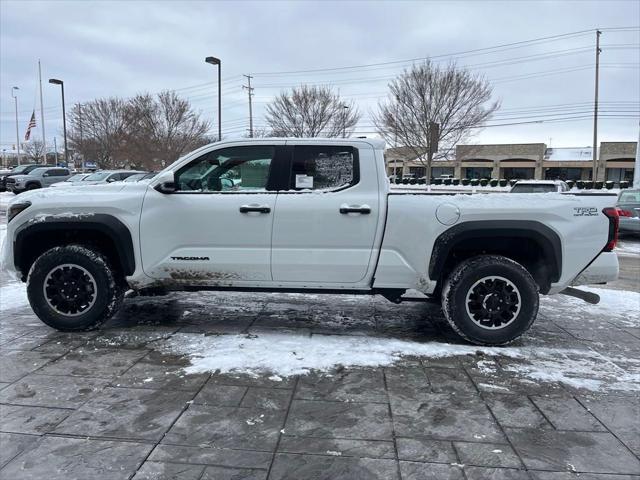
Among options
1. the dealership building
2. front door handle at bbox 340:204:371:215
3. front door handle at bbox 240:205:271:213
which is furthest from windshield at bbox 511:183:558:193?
the dealership building

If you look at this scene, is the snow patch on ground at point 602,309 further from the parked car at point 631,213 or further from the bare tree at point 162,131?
the bare tree at point 162,131

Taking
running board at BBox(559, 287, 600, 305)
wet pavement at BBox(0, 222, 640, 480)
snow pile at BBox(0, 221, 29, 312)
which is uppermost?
running board at BBox(559, 287, 600, 305)

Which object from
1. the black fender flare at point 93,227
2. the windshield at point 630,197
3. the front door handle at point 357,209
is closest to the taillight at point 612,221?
the front door handle at point 357,209

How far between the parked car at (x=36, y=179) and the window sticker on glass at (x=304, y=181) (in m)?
27.0

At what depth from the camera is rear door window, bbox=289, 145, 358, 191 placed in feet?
15.8

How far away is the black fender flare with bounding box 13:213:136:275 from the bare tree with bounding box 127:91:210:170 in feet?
105

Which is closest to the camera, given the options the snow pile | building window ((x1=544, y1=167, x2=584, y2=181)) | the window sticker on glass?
the window sticker on glass

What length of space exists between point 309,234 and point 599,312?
12.7ft

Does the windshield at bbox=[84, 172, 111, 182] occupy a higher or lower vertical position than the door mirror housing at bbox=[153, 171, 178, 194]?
higher

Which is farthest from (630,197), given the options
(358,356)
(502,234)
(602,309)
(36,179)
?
(36,179)

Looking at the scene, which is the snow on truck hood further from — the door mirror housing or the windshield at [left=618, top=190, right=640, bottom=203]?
the windshield at [left=618, top=190, right=640, bottom=203]

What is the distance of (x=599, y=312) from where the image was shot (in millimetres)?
6195

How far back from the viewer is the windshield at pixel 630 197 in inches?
573

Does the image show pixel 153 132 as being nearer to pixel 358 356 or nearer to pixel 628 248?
pixel 628 248
